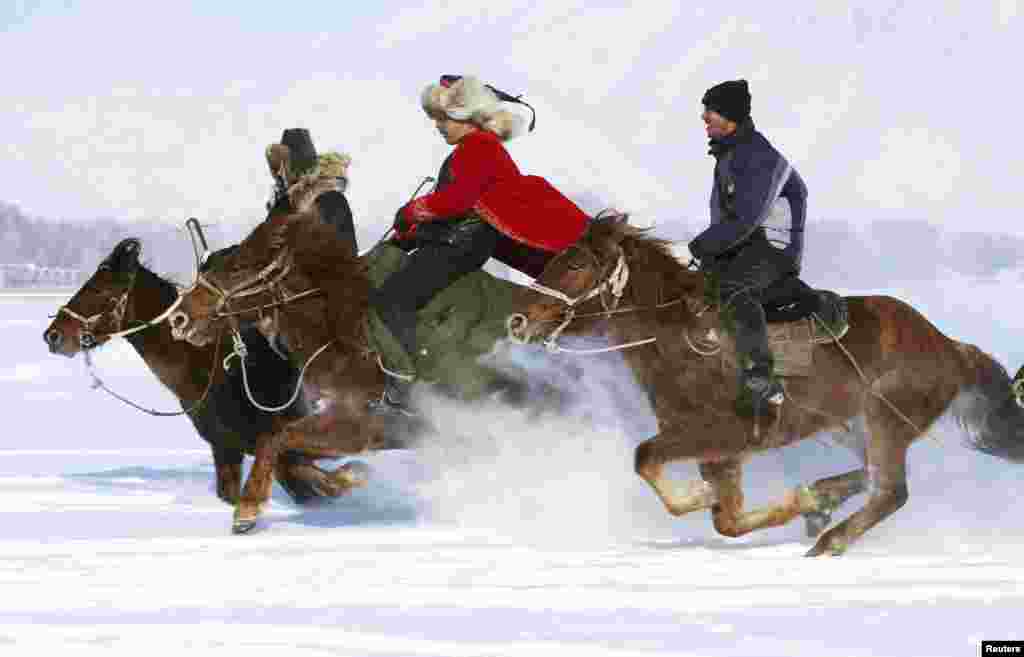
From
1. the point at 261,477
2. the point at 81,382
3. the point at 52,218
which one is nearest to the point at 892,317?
the point at 261,477

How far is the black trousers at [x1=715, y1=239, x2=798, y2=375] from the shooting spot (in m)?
8.88

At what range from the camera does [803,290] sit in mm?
9086

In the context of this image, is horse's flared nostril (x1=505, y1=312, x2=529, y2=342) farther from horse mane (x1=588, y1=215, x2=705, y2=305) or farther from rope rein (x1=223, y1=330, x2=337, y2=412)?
rope rein (x1=223, y1=330, x2=337, y2=412)

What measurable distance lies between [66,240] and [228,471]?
69.7m

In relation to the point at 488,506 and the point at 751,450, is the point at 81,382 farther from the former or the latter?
the point at 751,450

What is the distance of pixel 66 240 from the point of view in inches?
3071

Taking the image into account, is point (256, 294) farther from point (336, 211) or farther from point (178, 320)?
point (336, 211)

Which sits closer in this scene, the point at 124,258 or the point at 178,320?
the point at 178,320

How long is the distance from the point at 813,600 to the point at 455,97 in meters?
3.73

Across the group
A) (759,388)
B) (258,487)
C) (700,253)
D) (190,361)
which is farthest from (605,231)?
(190,361)

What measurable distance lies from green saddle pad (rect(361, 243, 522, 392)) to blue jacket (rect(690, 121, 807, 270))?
1710 mm

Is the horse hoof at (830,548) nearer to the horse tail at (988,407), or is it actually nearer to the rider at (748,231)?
the rider at (748,231)

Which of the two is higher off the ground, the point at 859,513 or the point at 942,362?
the point at 942,362

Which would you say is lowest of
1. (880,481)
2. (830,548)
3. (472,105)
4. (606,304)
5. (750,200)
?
(830,548)
